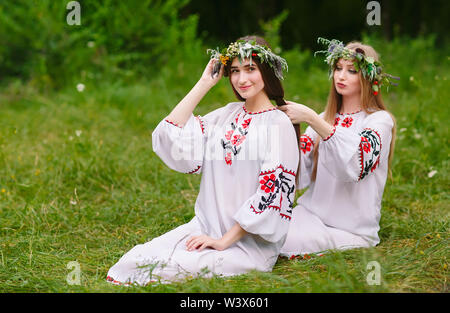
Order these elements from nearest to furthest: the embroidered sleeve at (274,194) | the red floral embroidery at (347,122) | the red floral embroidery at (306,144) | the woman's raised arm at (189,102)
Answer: the embroidered sleeve at (274,194) < the woman's raised arm at (189,102) < the red floral embroidery at (347,122) < the red floral embroidery at (306,144)

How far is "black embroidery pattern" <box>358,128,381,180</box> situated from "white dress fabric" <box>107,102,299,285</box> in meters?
0.38

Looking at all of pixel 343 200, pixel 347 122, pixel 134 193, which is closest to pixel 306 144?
pixel 347 122

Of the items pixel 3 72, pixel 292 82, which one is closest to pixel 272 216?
pixel 292 82

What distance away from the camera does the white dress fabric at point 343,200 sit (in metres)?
2.87

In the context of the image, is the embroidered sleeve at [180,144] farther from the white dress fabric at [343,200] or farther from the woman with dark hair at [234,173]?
the white dress fabric at [343,200]

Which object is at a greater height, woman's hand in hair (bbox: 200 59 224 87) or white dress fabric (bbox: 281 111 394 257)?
woman's hand in hair (bbox: 200 59 224 87)

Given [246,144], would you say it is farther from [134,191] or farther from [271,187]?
[134,191]

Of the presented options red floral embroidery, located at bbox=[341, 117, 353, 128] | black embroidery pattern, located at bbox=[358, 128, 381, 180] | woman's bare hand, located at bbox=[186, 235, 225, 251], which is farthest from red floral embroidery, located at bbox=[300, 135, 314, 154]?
woman's bare hand, located at bbox=[186, 235, 225, 251]

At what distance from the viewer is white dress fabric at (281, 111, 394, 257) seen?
2.87 meters

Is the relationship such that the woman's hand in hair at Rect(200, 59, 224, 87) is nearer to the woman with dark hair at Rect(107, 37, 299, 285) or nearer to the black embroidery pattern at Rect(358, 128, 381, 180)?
the woman with dark hair at Rect(107, 37, 299, 285)

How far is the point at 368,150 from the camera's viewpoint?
2.73 meters

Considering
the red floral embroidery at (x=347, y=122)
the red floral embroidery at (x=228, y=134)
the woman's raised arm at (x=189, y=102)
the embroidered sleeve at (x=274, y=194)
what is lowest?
the embroidered sleeve at (x=274, y=194)

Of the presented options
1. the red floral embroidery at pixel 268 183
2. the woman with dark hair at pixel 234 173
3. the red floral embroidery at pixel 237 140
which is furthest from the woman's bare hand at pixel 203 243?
the red floral embroidery at pixel 237 140
